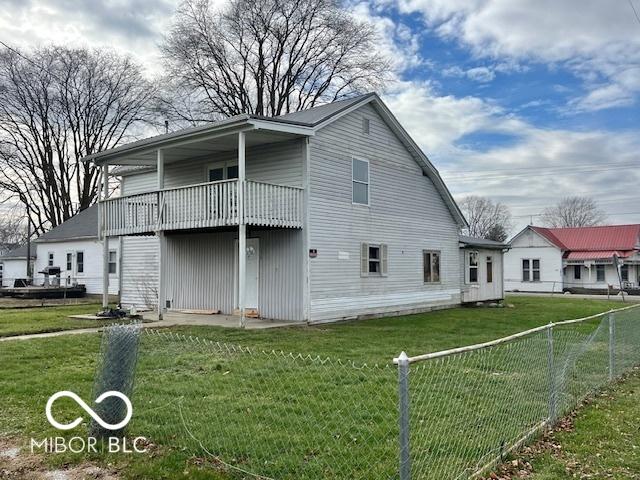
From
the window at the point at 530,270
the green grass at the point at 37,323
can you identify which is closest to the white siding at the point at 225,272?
the green grass at the point at 37,323

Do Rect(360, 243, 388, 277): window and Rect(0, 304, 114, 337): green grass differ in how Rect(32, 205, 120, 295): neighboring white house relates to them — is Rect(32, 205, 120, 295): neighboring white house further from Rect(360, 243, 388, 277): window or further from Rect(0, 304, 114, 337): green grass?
Rect(360, 243, 388, 277): window

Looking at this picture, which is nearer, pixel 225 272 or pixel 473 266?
pixel 225 272

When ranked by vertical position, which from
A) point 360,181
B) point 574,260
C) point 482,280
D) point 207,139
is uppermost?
point 207,139

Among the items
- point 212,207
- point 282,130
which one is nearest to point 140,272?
point 212,207

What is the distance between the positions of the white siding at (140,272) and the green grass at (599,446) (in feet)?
52.4

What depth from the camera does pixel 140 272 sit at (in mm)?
20500

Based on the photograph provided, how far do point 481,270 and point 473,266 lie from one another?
81cm

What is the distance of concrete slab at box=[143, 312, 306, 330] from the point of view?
14.0 metres

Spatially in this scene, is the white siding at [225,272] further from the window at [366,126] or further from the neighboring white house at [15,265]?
the neighboring white house at [15,265]

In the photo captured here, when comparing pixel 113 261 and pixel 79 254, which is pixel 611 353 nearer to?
pixel 113 261

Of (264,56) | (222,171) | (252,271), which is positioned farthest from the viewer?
(264,56)

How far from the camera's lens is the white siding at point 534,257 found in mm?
39125

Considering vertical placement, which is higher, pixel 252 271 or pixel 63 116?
pixel 63 116

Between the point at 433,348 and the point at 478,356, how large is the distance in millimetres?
1328
